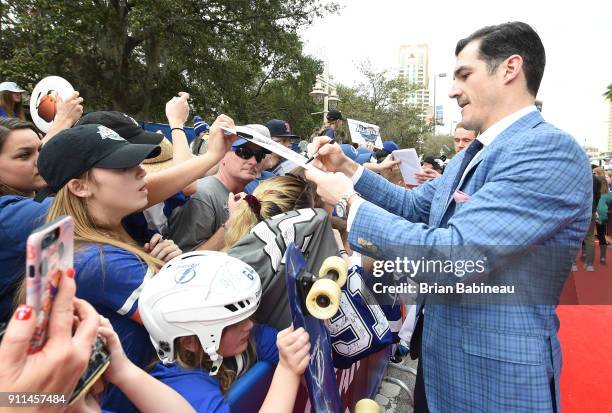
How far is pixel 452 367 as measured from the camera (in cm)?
143

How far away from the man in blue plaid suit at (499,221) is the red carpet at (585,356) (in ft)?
4.74

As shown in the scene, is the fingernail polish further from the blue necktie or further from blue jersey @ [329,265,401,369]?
the blue necktie

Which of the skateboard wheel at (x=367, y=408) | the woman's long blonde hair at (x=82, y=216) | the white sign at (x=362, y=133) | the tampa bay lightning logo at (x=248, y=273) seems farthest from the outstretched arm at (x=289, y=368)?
the white sign at (x=362, y=133)

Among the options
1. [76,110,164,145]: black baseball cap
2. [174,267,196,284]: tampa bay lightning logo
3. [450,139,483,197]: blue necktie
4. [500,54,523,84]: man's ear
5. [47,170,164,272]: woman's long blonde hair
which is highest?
[500,54,523,84]: man's ear

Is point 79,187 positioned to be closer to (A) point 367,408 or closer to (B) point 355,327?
(B) point 355,327

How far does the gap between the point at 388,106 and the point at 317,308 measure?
26.9 metres

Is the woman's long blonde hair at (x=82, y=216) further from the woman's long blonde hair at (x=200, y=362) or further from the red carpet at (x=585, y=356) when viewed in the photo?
the red carpet at (x=585, y=356)

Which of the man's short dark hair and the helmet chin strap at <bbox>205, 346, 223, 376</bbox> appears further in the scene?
the man's short dark hair

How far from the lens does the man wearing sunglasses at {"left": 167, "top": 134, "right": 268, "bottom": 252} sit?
8.39ft

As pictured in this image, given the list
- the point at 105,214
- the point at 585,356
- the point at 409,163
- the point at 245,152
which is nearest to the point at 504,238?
the point at 105,214

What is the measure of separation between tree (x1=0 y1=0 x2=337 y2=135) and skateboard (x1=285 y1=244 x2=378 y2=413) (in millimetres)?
10874

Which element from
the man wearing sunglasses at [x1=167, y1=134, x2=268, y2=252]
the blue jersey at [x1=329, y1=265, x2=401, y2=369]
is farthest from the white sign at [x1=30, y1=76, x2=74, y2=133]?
the blue jersey at [x1=329, y1=265, x2=401, y2=369]

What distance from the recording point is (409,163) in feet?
14.1

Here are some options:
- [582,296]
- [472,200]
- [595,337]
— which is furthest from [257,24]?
[472,200]
